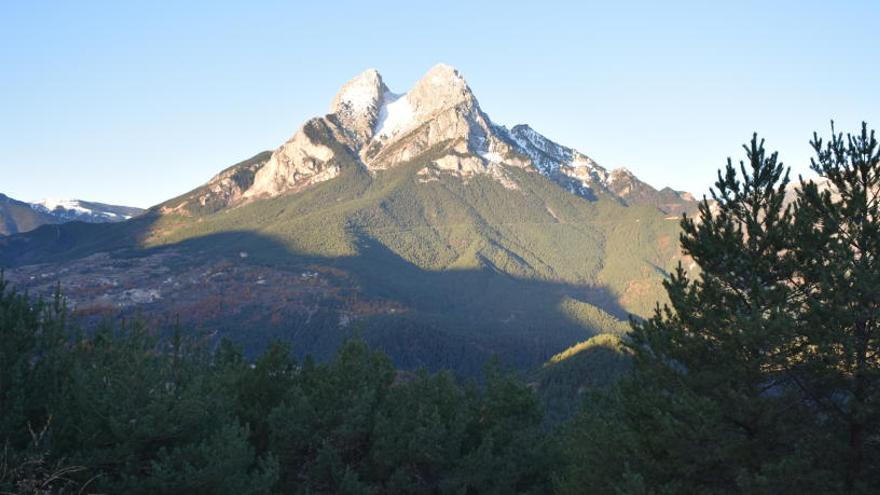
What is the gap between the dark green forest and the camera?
65.4 feet

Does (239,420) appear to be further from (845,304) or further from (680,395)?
(845,304)

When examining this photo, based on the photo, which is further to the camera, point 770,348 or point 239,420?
point 239,420

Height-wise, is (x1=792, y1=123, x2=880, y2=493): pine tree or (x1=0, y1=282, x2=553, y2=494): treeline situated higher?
(x1=792, y1=123, x2=880, y2=493): pine tree

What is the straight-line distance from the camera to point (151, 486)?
2597 centimetres

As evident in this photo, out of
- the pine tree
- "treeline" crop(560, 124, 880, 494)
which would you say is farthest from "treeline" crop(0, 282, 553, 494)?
the pine tree

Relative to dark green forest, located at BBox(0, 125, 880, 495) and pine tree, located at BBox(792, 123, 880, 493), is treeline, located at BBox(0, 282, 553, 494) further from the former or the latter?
pine tree, located at BBox(792, 123, 880, 493)

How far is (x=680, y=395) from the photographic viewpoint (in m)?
→ 22.6

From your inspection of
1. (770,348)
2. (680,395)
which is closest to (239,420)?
(680,395)

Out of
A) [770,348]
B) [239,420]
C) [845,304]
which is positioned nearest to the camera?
[845,304]

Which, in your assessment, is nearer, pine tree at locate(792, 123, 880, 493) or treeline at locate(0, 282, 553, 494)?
pine tree at locate(792, 123, 880, 493)

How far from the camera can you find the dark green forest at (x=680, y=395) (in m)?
19.9

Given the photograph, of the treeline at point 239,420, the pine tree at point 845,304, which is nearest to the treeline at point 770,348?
the pine tree at point 845,304

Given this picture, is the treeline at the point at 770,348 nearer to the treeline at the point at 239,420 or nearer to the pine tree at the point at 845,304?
the pine tree at the point at 845,304

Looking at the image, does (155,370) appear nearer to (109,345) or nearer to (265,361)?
(109,345)
